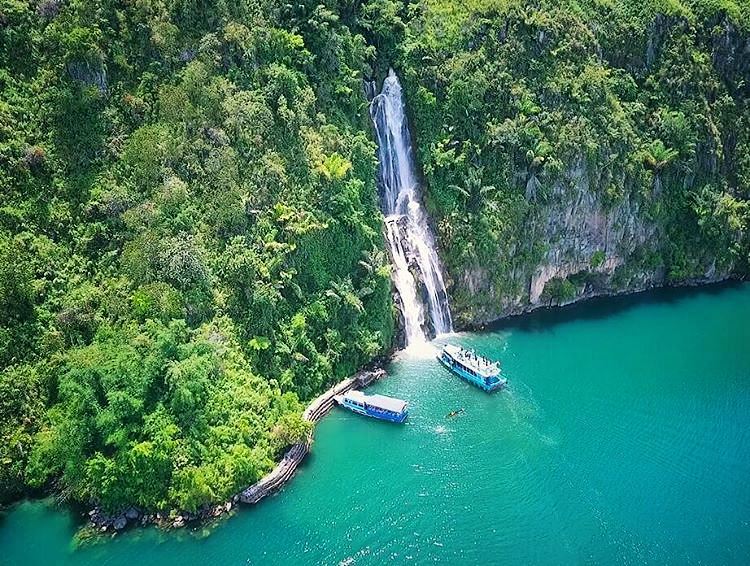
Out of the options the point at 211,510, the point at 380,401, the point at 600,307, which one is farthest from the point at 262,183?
the point at 600,307

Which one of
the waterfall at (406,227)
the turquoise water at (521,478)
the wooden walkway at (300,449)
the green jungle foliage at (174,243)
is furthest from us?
the waterfall at (406,227)

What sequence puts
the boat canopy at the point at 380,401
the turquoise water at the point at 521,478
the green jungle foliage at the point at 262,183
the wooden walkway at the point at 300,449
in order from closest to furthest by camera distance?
the turquoise water at the point at 521,478 < the green jungle foliage at the point at 262,183 < the wooden walkway at the point at 300,449 < the boat canopy at the point at 380,401

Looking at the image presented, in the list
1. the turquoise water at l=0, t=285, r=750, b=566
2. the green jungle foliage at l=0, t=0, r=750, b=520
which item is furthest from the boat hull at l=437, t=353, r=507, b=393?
the green jungle foliage at l=0, t=0, r=750, b=520

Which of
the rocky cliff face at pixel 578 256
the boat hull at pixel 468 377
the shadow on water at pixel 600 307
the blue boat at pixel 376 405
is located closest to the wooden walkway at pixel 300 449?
the blue boat at pixel 376 405

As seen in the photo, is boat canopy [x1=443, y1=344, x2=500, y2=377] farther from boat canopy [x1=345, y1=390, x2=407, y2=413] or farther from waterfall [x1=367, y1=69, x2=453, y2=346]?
boat canopy [x1=345, y1=390, x2=407, y2=413]

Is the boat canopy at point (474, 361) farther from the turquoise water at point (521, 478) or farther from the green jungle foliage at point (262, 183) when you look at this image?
the green jungle foliage at point (262, 183)

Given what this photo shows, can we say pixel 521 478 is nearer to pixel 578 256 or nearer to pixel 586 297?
pixel 578 256

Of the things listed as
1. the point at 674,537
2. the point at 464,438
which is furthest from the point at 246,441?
the point at 674,537
